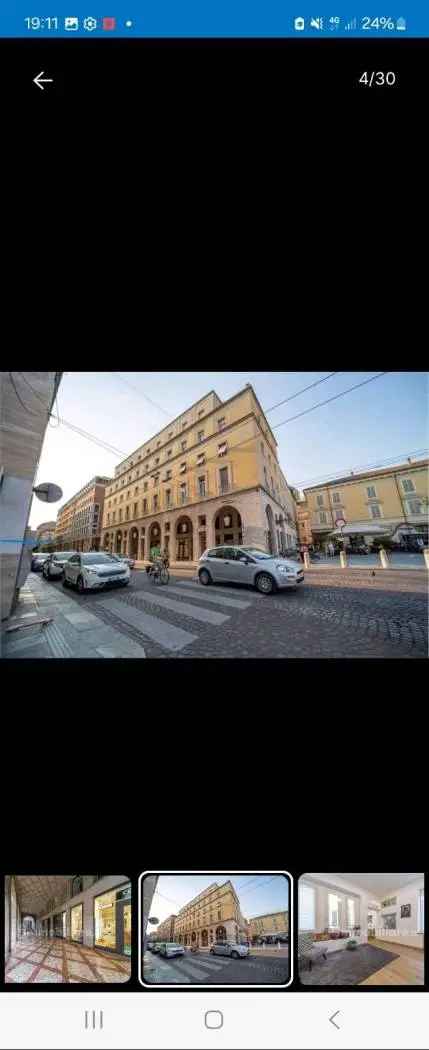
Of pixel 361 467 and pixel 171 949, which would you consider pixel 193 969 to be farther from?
pixel 361 467

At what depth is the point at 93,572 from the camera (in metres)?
1.76

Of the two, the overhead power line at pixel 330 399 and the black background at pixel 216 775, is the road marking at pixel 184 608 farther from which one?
the overhead power line at pixel 330 399

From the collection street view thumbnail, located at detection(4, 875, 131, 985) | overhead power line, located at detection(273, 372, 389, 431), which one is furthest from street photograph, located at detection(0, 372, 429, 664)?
street view thumbnail, located at detection(4, 875, 131, 985)

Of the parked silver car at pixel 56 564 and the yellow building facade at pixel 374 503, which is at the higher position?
the yellow building facade at pixel 374 503

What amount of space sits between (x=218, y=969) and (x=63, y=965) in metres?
0.56

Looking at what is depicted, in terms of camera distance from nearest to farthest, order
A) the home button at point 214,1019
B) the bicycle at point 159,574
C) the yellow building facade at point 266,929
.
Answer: the home button at point 214,1019 → the yellow building facade at point 266,929 → the bicycle at point 159,574

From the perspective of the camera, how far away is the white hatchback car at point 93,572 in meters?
1.76

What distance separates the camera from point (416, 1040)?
39.6 inches

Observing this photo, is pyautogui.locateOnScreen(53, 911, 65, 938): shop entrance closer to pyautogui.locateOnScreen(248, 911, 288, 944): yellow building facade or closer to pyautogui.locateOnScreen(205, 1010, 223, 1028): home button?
pyautogui.locateOnScreen(205, 1010, 223, 1028): home button

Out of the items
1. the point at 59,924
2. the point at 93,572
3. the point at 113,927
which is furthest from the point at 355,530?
the point at 59,924

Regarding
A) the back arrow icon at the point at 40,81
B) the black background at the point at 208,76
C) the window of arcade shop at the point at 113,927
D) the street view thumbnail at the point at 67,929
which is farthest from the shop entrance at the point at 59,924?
the back arrow icon at the point at 40,81

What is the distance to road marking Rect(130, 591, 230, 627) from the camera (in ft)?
5.26

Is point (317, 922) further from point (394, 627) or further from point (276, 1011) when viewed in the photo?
point (394, 627)
